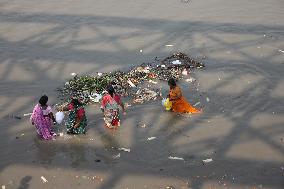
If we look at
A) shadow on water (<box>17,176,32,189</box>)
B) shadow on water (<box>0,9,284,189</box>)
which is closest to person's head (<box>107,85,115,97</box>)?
shadow on water (<box>0,9,284,189</box>)

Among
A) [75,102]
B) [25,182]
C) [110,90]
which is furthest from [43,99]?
[25,182]

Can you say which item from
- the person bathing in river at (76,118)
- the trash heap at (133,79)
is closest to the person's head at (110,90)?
the person bathing in river at (76,118)

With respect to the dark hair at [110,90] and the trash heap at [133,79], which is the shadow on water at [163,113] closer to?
the trash heap at [133,79]

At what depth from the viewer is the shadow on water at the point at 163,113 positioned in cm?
777

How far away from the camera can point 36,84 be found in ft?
36.9

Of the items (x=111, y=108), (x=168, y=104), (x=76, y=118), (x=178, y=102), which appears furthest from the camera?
(x=168, y=104)

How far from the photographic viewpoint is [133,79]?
11.2 meters

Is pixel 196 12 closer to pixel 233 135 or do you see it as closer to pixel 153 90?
pixel 153 90

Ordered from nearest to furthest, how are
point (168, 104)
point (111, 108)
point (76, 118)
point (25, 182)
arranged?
point (25, 182) → point (76, 118) → point (111, 108) → point (168, 104)

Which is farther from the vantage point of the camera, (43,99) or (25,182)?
(43,99)

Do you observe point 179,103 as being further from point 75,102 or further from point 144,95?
point 75,102

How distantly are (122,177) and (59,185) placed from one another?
113 centimetres

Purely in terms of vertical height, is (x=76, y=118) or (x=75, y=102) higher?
(x=75, y=102)

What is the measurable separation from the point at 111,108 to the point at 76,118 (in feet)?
2.51
